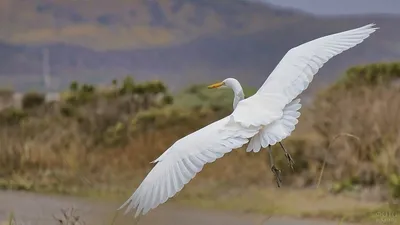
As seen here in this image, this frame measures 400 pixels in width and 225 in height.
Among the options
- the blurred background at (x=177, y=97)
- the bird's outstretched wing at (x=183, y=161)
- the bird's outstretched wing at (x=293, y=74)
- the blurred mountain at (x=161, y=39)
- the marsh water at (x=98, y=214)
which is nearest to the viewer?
the bird's outstretched wing at (x=183, y=161)

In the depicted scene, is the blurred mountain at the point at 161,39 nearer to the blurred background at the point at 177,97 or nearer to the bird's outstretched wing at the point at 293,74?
the blurred background at the point at 177,97

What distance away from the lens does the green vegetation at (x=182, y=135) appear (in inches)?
113

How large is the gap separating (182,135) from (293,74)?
3.92ft

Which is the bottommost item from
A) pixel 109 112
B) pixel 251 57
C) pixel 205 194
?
pixel 205 194

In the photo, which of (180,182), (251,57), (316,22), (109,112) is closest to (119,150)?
(109,112)

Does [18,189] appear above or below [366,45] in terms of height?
below

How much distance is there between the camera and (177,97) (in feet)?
9.97

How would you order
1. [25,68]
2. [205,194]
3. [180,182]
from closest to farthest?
[180,182]
[205,194]
[25,68]

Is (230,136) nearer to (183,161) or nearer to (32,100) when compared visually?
(183,161)

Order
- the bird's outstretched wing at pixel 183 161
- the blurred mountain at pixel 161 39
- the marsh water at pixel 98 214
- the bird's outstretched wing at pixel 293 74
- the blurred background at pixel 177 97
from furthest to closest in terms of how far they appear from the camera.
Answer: the blurred mountain at pixel 161 39 → the blurred background at pixel 177 97 → the marsh water at pixel 98 214 → the bird's outstretched wing at pixel 293 74 → the bird's outstretched wing at pixel 183 161

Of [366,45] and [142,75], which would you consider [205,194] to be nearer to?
[142,75]

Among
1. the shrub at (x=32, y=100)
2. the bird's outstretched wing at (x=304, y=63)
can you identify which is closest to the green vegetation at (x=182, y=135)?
the shrub at (x=32, y=100)

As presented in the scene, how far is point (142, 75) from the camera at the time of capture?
122 inches

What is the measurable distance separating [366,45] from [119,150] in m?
1.00
